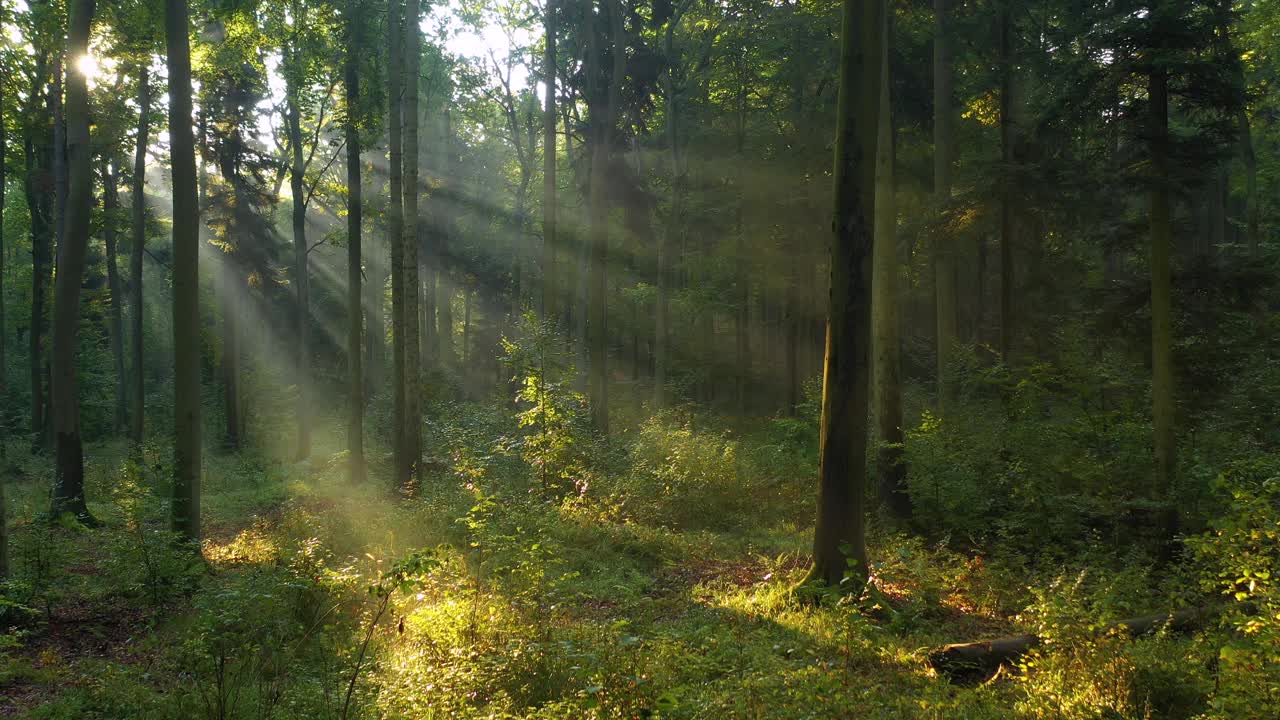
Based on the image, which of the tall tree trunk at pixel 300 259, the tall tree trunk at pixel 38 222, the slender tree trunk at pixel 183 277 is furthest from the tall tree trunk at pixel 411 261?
the tall tree trunk at pixel 38 222

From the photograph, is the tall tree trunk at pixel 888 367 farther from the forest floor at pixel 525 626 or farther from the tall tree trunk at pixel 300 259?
the tall tree trunk at pixel 300 259

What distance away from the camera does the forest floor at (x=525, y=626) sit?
500 centimetres

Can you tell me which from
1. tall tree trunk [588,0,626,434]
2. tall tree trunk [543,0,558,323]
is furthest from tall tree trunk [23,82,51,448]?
tall tree trunk [588,0,626,434]

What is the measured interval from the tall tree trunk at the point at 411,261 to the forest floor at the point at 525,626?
3373mm

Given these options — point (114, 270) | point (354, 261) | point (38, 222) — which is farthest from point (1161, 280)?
point (114, 270)

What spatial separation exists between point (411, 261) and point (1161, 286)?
14232 millimetres

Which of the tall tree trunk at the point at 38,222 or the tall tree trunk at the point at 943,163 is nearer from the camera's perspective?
the tall tree trunk at the point at 943,163

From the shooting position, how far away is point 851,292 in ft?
26.0

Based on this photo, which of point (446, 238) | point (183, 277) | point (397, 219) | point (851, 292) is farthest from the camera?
point (446, 238)

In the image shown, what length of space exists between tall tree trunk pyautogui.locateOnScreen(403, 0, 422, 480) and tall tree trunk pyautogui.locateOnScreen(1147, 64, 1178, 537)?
13570 millimetres

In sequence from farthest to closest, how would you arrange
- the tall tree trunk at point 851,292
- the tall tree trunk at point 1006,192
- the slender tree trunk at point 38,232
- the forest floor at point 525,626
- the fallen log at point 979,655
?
the slender tree trunk at point 38,232 < the tall tree trunk at point 1006,192 < the tall tree trunk at point 851,292 < the fallen log at point 979,655 < the forest floor at point 525,626

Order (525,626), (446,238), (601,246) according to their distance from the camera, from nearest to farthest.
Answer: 1. (525,626)
2. (601,246)
3. (446,238)

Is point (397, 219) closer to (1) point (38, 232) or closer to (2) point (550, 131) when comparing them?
(2) point (550, 131)

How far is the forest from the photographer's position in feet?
18.3
